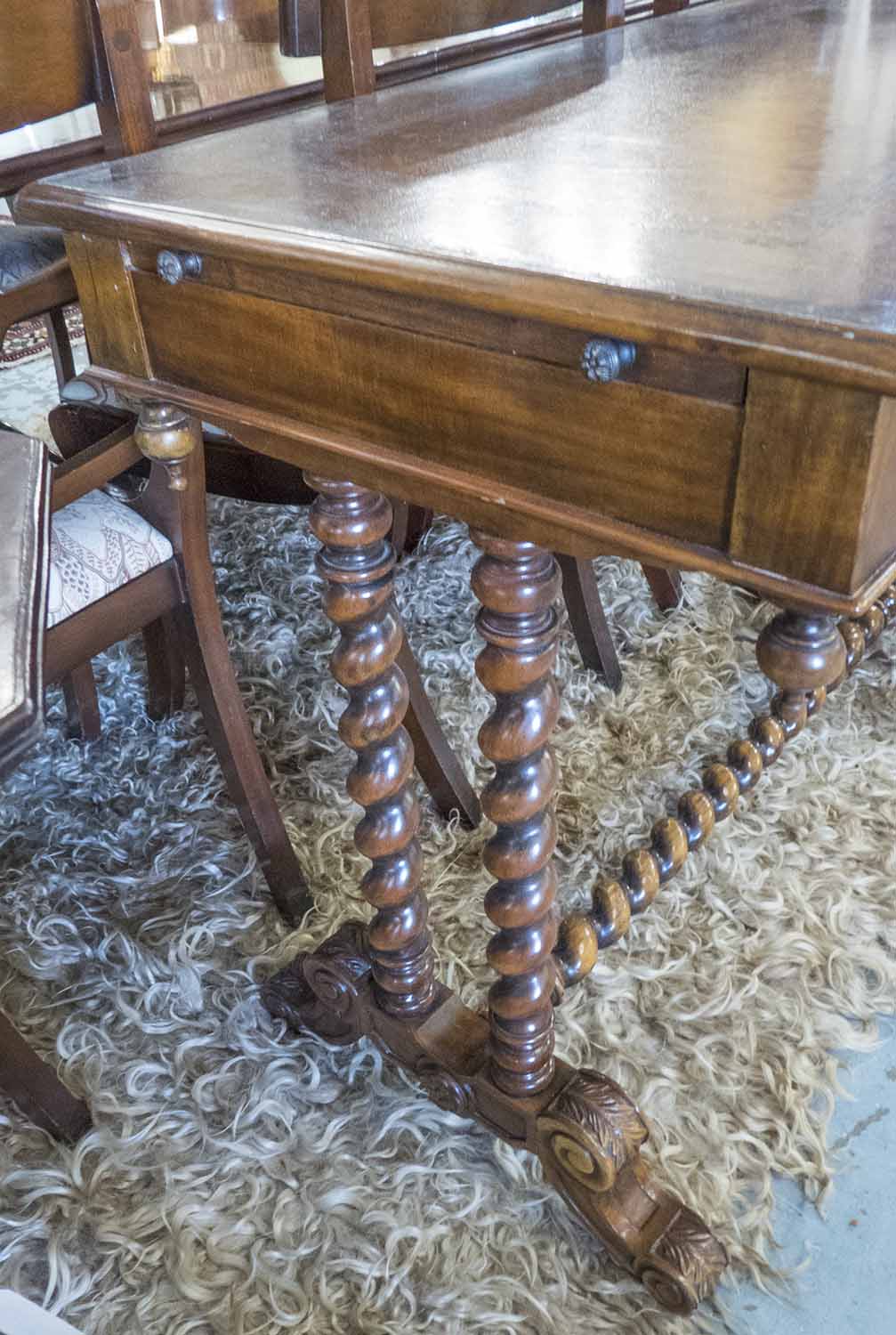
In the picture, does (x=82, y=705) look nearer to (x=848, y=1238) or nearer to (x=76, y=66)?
(x=76, y=66)

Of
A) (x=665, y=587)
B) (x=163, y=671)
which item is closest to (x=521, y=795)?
(x=163, y=671)

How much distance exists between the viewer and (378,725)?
2.46 ft

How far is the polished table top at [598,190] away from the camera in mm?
434

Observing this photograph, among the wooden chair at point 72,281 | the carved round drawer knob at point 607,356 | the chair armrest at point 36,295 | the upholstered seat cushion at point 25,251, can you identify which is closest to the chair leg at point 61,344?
the upholstered seat cushion at point 25,251

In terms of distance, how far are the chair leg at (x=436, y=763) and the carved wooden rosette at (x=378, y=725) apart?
27cm

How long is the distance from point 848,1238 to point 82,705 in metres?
0.90

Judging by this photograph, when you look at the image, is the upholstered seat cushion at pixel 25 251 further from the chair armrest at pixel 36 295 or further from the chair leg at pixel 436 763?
the chair leg at pixel 436 763

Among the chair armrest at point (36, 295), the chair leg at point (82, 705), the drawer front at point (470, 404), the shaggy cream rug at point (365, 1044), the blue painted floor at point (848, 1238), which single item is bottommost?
the blue painted floor at point (848, 1238)

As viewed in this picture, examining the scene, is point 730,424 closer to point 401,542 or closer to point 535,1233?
point 535,1233

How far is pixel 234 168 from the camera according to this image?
65cm

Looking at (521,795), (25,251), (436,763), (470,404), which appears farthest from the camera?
(25,251)

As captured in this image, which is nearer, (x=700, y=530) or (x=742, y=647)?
(x=700, y=530)

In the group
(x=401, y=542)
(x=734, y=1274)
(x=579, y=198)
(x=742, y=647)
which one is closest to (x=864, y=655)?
(x=742, y=647)

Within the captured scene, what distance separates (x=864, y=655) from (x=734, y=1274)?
30.3 inches
